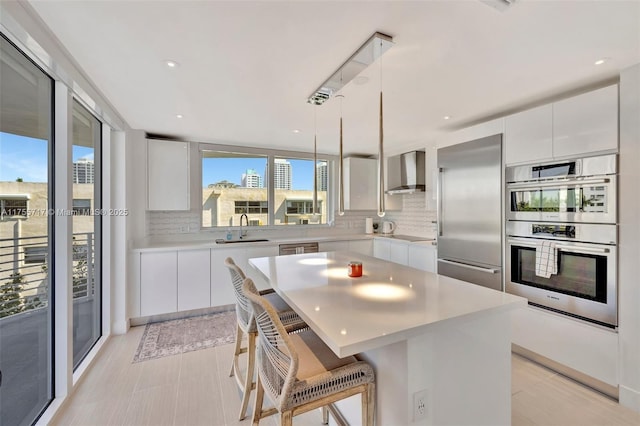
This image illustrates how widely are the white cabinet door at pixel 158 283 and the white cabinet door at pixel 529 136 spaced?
3.79 m

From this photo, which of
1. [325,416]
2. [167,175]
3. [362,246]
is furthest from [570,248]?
[167,175]

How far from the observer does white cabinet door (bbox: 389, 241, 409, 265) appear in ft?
13.0

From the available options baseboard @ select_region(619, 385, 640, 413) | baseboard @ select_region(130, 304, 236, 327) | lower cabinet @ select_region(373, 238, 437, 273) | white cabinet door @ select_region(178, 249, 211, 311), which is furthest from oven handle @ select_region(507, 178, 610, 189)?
baseboard @ select_region(130, 304, 236, 327)

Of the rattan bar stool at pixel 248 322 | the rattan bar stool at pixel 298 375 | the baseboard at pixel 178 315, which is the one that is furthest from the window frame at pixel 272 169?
the rattan bar stool at pixel 298 375

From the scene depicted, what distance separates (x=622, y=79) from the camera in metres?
1.90

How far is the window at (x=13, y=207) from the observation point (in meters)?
1.45

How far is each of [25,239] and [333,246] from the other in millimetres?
3360

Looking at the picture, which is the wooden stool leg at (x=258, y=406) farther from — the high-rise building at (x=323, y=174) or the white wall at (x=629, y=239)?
the high-rise building at (x=323, y=174)

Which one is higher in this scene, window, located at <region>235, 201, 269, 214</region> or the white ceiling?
the white ceiling

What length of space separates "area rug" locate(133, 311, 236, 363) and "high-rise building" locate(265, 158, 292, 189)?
7.07ft

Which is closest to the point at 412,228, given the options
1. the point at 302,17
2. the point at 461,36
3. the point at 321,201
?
the point at 321,201

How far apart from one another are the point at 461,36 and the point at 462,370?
5.92ft

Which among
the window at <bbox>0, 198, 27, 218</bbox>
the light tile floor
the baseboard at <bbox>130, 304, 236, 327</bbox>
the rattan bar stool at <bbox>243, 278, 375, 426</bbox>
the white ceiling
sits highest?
the white ceiling

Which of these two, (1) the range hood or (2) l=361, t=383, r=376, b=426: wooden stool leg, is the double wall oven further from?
(2) l=361, t=383, r=376, b=426: wooden stool leg
